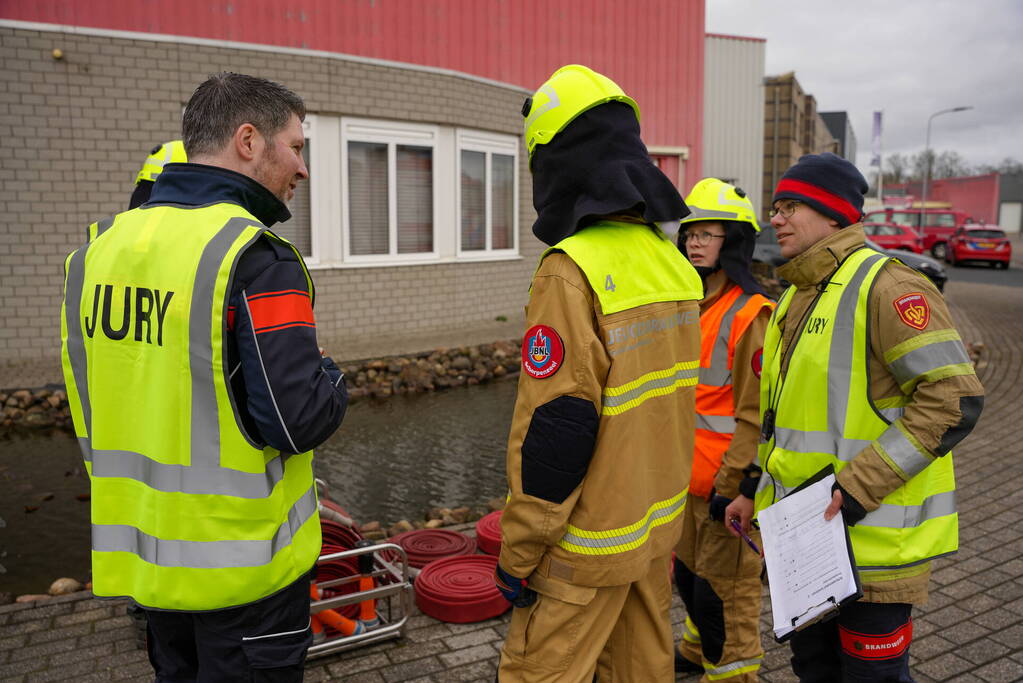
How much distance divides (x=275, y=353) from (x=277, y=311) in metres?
0.10

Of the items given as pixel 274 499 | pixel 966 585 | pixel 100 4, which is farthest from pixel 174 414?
pixel 100 4

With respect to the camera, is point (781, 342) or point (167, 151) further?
point (167, 151)

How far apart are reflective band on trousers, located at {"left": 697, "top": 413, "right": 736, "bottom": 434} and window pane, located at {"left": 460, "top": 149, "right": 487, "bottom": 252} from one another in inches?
407

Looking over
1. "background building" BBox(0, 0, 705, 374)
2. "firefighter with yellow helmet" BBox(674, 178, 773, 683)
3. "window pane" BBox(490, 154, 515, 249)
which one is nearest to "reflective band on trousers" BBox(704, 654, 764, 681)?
"firefighter with yellow helmet" BBox(674, 178, 773, 683)

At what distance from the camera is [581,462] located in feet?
6.89

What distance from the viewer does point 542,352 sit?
2.11 meters

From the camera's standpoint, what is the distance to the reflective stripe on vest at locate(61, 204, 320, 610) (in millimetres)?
1906

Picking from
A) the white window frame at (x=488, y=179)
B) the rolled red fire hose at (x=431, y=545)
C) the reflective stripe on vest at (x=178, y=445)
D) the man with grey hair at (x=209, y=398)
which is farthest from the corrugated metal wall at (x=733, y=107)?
the reflective stripe on vest at (x=178, y=445)

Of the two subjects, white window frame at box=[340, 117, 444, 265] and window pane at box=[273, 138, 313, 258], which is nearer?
window pane at box=[273, 138, 313, 258]

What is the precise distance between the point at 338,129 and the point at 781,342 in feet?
32.6

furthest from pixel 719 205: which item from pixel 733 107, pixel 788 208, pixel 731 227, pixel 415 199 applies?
pixel 733 107

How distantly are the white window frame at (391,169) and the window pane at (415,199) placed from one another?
0.11 m

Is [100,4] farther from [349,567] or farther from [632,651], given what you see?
[632,651]

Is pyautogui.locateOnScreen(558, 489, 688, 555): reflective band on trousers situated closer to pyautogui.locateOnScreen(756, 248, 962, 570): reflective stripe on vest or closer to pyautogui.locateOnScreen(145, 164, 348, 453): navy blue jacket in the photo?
pyautogui.locateOnScreen(756, 248, 962, 570): reflective stripe on vest
